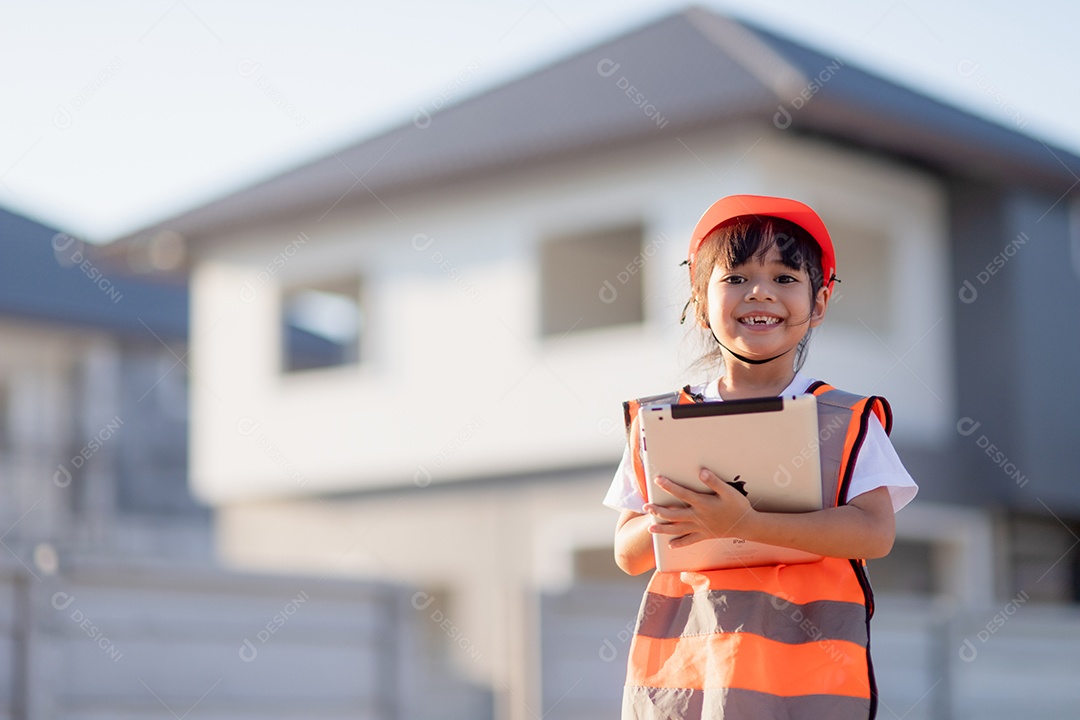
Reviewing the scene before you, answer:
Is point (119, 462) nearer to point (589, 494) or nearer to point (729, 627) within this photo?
point (589, 494)

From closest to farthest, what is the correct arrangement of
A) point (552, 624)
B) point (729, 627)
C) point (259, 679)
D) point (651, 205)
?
1. point (729, 627)
2. point (259, 679)
3. point (552, 624)
4. point (651, 205)

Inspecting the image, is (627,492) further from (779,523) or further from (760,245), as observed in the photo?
(760,245)

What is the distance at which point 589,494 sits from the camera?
43.1 feet

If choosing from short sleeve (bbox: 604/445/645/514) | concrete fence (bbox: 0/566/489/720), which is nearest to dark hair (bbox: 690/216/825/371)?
short sleeve (bbox: 604/445/645/514)

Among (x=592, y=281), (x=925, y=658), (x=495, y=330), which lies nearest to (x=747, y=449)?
(x=925, y=658)

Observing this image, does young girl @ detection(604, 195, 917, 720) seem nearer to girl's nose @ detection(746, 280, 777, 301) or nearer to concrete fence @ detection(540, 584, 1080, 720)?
girl's nose @ detection(746, 280, 777, 301)

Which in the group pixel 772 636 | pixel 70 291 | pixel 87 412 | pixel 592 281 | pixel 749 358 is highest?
pixel 70 291

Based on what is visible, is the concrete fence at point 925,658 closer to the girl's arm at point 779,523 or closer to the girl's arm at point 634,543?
the girl's arm at point 634,543

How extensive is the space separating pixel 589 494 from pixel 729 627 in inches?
427

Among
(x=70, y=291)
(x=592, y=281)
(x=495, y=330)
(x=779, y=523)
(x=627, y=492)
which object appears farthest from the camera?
(x=70, y=291)

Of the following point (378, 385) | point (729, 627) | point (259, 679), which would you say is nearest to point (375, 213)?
point (378, 385)

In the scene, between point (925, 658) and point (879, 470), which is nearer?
point (879, 470)

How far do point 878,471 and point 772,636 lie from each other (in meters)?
0.34

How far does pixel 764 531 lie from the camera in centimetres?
224
